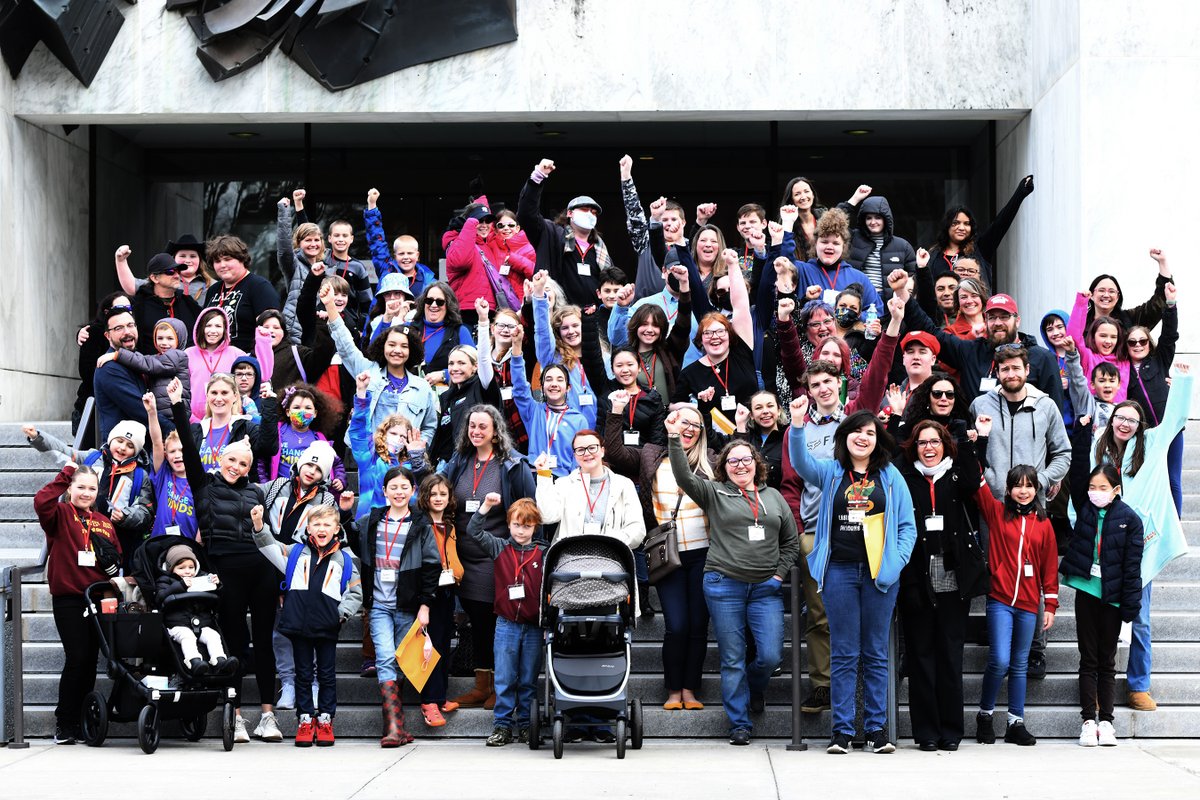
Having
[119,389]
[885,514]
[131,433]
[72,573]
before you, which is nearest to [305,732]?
[72,573]

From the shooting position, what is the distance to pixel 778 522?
10531 millimetres

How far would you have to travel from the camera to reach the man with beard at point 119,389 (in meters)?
11.9

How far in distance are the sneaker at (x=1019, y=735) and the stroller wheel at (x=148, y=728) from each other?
5.46 metres

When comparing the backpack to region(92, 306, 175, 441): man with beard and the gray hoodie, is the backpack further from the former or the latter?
the gray hoodie

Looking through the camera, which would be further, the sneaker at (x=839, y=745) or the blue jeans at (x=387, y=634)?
the blue jeans at (x=387, y=634)

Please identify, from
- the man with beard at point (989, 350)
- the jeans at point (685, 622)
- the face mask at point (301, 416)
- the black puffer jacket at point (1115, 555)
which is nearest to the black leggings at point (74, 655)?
the face mask at point (301, 416)

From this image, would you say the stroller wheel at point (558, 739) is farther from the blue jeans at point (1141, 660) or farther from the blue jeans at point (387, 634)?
the blue jeans at point (1141, 660)

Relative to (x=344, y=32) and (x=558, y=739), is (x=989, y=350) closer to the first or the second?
(x=558, y=739)

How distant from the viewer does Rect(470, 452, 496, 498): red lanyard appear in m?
11.0

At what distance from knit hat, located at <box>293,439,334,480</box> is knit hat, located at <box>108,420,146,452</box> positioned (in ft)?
3.64

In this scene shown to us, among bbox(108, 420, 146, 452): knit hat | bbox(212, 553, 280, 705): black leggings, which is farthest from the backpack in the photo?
bbox(108, 420, 146, 452): knit hat

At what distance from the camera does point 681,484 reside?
34.7 feet

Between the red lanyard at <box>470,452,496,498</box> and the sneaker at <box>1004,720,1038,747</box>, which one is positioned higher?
the red lanyard at <box>470,452,496,498</box>

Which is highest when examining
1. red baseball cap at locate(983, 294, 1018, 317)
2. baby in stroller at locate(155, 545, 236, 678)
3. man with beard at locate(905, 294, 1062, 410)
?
red baseball cap at locate(983, 294, 1018, 317)
